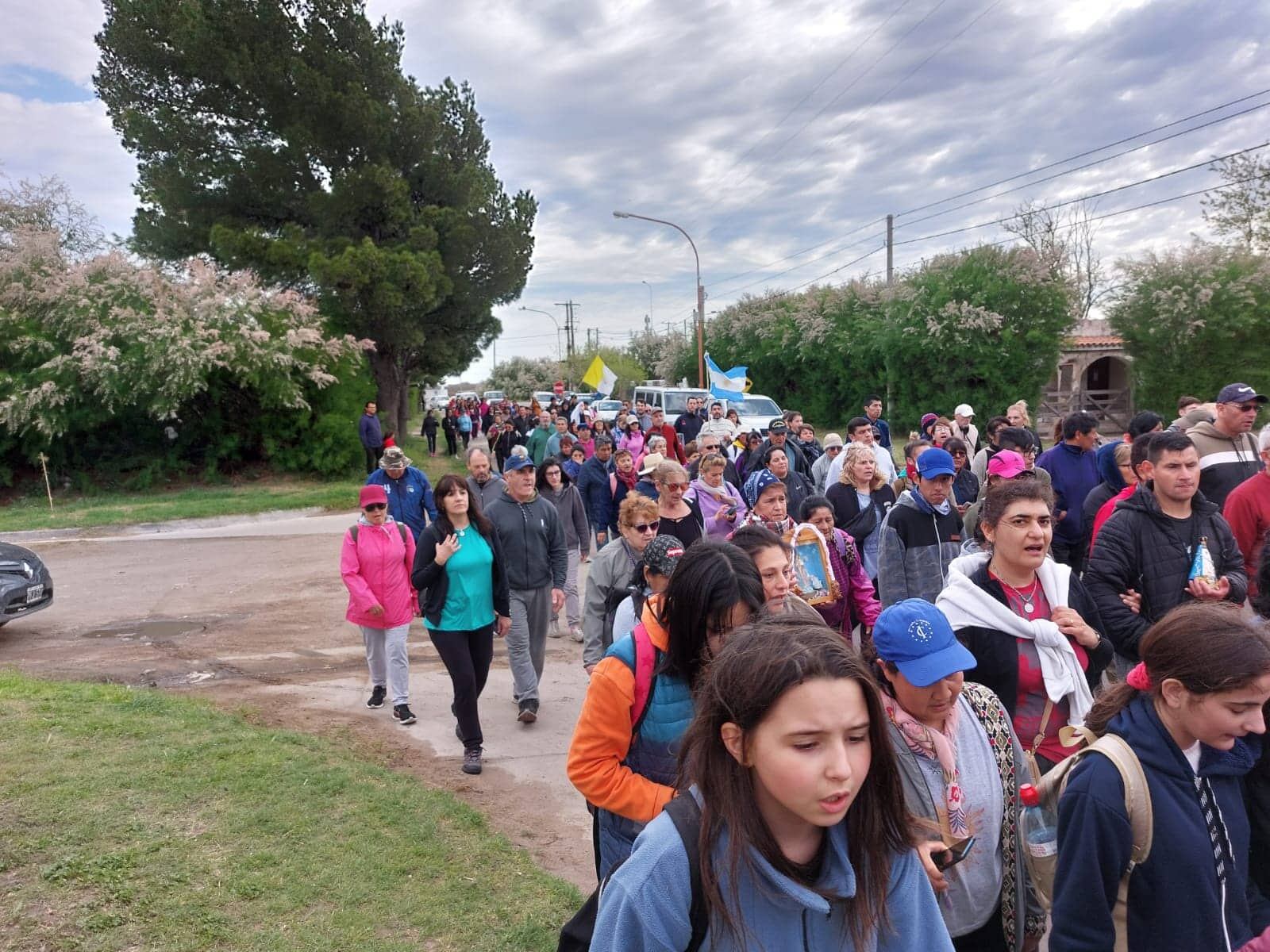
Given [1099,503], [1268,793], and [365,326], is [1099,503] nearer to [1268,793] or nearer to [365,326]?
[1268,793]

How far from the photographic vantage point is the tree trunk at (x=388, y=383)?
2644cm

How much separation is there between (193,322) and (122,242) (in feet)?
27.3

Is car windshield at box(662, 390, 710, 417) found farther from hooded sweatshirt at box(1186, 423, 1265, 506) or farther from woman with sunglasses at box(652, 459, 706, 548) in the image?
hooded sweatshirt at box(1186, 423, 1265, 506)

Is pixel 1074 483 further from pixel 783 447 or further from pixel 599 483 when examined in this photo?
pixel 599 483

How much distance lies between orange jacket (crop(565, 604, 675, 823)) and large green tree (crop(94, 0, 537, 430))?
71.3ft

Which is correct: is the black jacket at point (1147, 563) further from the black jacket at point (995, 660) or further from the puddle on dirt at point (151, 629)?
the puddle on dirt at point (151, 629)

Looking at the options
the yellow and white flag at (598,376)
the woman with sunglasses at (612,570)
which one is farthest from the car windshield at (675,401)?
the woman with sunglasses at (612,570)

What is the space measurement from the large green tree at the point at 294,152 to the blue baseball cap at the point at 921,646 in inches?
872

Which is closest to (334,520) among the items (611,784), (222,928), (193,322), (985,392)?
(193,322)

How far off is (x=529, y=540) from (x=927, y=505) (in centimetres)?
274


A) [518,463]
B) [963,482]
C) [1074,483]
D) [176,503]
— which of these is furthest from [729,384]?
[518,463]

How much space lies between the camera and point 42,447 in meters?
20.2

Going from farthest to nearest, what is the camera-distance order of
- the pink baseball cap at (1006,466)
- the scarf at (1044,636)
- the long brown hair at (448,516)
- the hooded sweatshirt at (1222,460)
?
the pink baseball cap at (1006,466), the long brown hair at (448,516), the hooded sweatshirt at (1222,460), the scarf at (1044,636)

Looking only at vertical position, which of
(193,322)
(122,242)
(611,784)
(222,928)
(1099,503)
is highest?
(122,242)
